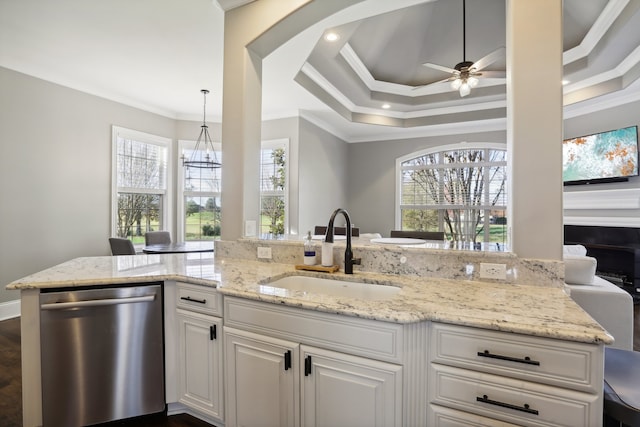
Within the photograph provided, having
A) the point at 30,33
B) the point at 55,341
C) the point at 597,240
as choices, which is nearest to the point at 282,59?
the point at 30,33

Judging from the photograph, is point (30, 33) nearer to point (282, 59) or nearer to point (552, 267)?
point (282, 59)

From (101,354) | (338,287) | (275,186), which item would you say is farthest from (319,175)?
(101,354)

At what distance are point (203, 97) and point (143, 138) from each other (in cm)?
120

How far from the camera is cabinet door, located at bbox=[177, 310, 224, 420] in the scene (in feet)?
5.35

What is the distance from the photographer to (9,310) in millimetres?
3484

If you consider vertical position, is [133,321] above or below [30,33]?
below

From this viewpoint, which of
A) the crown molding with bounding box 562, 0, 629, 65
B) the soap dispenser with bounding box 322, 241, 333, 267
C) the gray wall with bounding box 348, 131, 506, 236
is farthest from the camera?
the gray wall with bounding box 348, 131, 506, 236

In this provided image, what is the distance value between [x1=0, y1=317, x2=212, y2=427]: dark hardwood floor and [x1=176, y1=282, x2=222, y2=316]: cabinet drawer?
0.69m

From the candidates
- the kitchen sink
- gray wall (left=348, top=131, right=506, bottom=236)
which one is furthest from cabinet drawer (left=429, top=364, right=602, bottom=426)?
gray wall (left=348, top=131, right=506, bottom=236)

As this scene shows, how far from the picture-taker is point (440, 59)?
453 centimetres

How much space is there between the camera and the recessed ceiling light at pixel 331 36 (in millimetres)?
3307

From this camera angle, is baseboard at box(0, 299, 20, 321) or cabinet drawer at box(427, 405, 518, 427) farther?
baseboard at box(0, 299, 20, 321)

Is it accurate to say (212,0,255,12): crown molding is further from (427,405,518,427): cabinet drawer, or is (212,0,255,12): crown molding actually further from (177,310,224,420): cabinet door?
(427,405,518,427): cabinet drawer

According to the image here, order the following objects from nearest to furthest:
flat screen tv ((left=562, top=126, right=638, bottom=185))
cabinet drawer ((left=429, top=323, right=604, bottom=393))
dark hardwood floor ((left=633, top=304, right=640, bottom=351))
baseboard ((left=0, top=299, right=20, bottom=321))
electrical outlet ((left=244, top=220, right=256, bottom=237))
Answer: cabinet drawer ((left=429, top=323, right=604, bottom=393)), electrical outlet ((left=244, top=220, right=256, bottom=237)), dark hardwood floor ((left=633, top=304, right=640, bottom=351)), baseboard ((left=0, top=299, right=20, bottom=321)), flat screen tv ((left=562, top=126, right=638, bottom=185))
